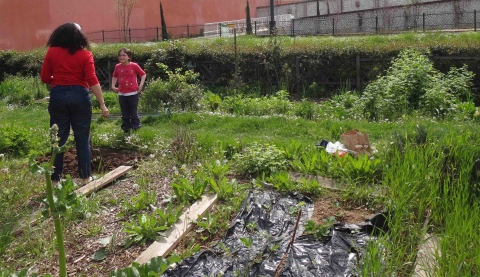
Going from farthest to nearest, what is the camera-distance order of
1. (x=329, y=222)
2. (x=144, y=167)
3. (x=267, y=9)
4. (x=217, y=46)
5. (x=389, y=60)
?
(x=267, y=9) < (x=217, y=46) < (x=389, y=60) < (x=144, y=167) < (x=329, y=222)

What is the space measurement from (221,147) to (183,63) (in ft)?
28.5

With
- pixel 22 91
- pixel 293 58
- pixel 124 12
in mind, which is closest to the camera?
pixel 22 91

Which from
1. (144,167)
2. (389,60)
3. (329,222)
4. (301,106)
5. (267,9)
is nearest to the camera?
(329,222)

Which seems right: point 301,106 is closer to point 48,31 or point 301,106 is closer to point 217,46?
point 217,46

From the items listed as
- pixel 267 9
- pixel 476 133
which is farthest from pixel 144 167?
pixel 267 9

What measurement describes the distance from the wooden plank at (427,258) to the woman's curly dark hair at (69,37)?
407cm

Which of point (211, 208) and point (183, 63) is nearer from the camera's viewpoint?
point (211, 208)

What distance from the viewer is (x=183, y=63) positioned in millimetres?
Answer: 15047

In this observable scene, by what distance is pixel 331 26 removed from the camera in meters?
33.9

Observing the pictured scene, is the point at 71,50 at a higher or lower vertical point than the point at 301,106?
higher

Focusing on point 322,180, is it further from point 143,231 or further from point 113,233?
point 113,233

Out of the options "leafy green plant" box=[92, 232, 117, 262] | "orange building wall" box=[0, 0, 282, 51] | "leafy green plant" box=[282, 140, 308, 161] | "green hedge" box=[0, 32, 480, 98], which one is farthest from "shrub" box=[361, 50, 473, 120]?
"orange building wall" box=[0, 0, 282, 51]

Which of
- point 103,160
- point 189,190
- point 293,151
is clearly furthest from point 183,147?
point 189,190

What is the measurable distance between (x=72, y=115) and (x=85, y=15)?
27332 millimetres
